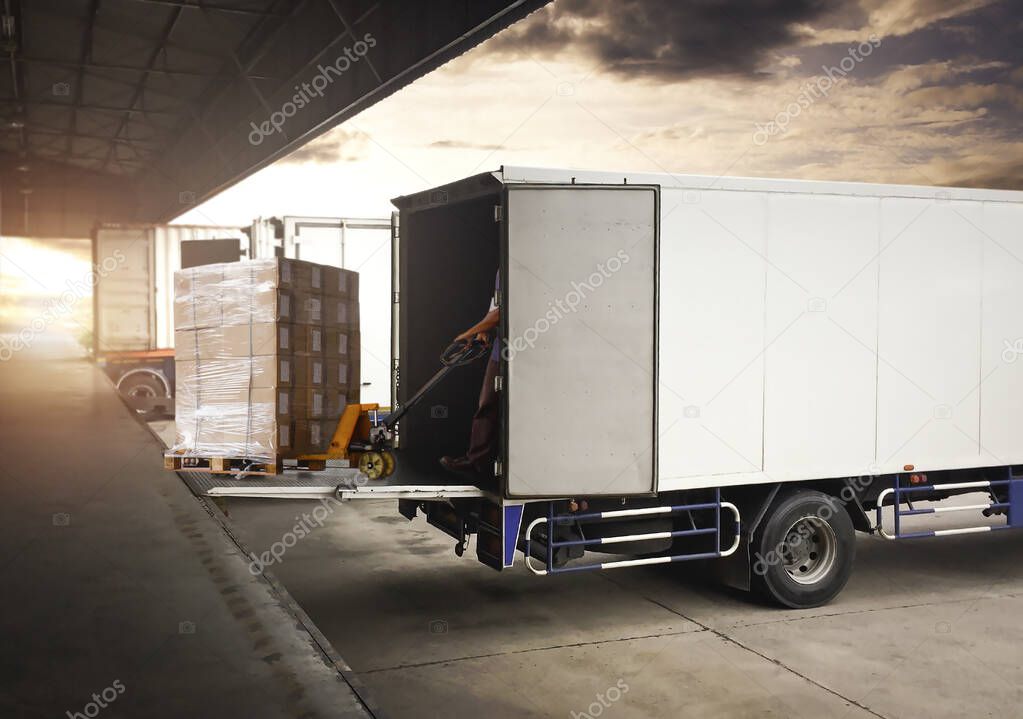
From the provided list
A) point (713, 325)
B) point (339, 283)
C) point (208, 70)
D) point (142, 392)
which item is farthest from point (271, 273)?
point (142, 392)

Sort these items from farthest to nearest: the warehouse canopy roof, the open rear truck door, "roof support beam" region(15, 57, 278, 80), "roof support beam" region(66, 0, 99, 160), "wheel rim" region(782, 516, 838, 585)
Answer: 1. "roof support beam" region(15, 57, 278, 80)
2. "roof support beam" region(66, 0, 99, 160)
3. the warehouse canopy roof
4. "wheel rim" region(782, 516, 838, 585)
5. the open rear truck door

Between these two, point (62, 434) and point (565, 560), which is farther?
point (62, 434)

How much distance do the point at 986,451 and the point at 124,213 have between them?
36853 mm

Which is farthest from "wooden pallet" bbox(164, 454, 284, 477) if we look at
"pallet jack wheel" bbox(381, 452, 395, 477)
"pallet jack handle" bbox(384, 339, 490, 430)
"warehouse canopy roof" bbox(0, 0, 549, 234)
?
"warehouse canopy roof" bbox(0, 0, 549, 234)

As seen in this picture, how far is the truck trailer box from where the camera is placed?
20.1ft

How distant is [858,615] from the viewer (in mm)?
7129

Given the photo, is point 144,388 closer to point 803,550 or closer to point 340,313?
point 340,313

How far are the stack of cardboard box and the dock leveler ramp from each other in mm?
766

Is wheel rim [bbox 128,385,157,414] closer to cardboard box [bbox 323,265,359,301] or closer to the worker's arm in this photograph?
cardboard box [bbox 323,265,359,301]

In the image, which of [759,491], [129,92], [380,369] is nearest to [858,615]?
[759,491]

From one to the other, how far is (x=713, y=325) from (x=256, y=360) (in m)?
3.39

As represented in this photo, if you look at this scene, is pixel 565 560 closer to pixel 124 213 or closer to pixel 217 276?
pixel 217 276

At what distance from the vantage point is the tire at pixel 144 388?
18609 mm

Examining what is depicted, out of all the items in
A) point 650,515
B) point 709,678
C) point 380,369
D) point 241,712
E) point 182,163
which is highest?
point 182,163
